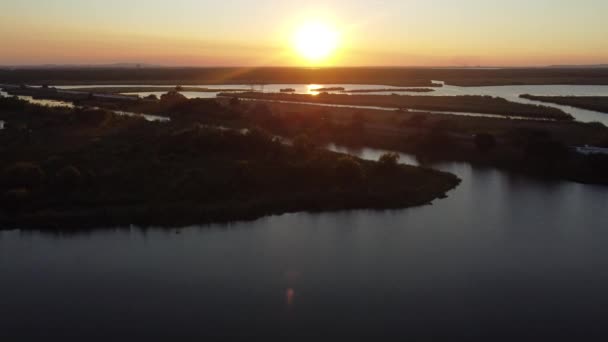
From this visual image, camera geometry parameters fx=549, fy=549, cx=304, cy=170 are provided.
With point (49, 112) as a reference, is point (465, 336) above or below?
below

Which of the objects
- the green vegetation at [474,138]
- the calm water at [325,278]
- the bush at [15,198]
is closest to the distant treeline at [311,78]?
the green vegetation at [474,138]

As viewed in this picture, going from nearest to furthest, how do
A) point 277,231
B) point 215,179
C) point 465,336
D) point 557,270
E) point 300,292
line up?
point 465,336 < point 300,292 < point 557,270 < point 277,231 < point 215,179

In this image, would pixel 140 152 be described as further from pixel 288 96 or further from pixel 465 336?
pixel 288 96

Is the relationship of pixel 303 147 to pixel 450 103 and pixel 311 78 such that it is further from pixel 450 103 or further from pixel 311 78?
pixel 311 78

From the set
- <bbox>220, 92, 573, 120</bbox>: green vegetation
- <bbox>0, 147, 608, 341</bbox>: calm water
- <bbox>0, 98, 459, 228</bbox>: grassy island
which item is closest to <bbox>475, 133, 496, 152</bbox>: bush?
<bbox>0, 98, 459, 228</bbox>: grassy island

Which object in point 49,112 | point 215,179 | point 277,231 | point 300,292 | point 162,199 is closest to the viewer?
point 300,292

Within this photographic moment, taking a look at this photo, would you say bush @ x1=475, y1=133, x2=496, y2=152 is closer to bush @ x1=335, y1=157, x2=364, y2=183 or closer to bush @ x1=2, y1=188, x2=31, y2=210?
bush @ x1=335, y1=157, x2=364, y2=183

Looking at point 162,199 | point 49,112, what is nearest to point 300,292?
point 162,199
